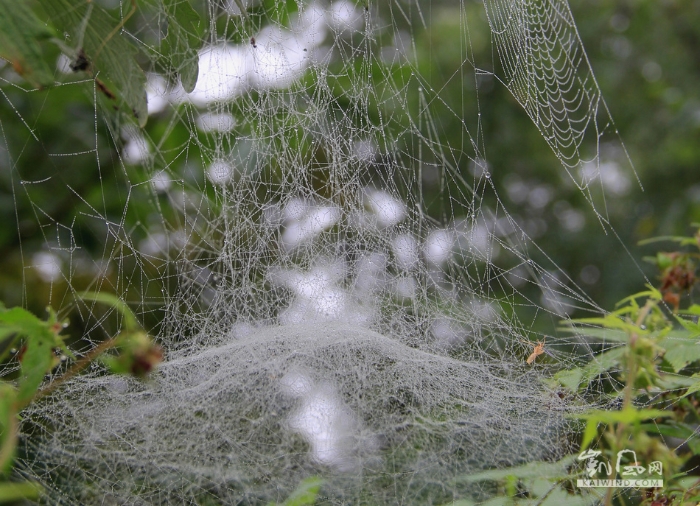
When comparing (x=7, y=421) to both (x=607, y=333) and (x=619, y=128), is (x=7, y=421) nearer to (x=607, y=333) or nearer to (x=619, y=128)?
(x=607, y=333)

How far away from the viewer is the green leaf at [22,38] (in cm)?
79

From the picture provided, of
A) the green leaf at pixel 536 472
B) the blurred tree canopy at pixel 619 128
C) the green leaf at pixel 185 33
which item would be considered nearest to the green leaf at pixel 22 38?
the green leaf at pixel 185 33

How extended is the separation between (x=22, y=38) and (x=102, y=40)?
0.31 m

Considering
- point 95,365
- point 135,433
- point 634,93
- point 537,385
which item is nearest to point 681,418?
point 537,385

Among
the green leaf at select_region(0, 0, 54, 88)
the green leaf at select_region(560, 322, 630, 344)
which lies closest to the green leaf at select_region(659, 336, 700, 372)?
the green leaf at select_region(560, 322, 630, 344)

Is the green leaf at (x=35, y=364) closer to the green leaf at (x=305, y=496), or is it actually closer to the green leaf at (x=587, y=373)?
the green leaf at (x=305, y=496)

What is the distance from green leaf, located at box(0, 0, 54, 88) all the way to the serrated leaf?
0.26 metres

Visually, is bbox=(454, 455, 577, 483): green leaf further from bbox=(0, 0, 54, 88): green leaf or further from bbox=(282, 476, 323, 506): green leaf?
bbox=(0, 0, 54, 88): green leaf

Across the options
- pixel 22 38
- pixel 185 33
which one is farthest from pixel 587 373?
pixel 185 33

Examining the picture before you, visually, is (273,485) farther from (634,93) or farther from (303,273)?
(634,93)

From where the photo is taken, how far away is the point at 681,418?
118cm

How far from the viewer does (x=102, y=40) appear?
1090 mm

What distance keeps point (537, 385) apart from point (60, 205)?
1893mm

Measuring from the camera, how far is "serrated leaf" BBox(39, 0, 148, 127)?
1.09 m
